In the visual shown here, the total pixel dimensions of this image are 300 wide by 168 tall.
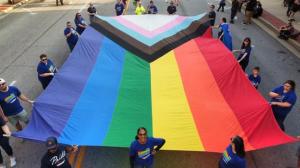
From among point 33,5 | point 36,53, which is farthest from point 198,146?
point 33,5

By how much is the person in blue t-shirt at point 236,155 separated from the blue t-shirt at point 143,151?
1.17 meters

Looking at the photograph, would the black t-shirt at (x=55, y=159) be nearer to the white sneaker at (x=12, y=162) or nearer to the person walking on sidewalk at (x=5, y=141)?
the person walking on sidewalk at (x=5, y=141)

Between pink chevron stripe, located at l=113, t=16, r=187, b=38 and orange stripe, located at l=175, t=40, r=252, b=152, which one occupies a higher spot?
pink chevron stripe, located at l=113, t=16, r=187, b=38

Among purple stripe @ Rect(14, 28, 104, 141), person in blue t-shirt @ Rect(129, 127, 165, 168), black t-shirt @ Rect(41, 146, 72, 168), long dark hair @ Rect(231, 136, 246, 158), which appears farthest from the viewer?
purple stripe @ Rect(14, 28, 104, 141)

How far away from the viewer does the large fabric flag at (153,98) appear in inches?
237

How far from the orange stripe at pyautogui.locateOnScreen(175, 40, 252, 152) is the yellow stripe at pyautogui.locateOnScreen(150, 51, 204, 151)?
0.50 feet

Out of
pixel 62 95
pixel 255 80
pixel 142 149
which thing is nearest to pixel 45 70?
pixel 62 95

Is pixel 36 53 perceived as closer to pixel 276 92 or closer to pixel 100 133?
pixel 100 133

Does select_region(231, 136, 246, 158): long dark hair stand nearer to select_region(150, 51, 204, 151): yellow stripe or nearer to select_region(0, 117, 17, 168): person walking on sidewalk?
select_region(150, 51, 204, 151): yellow stripe

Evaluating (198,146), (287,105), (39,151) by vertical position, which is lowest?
(39,151)

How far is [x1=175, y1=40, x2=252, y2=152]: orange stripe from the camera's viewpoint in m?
6.00

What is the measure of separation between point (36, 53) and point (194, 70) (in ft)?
23.7

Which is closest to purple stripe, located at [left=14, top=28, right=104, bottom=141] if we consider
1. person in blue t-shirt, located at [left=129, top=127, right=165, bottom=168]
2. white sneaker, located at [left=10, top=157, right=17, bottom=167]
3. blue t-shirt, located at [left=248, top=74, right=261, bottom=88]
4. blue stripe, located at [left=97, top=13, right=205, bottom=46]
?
white sneaker, located at [left=10, top=157, right=17, bottom=167]

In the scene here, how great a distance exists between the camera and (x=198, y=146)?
5.79m
